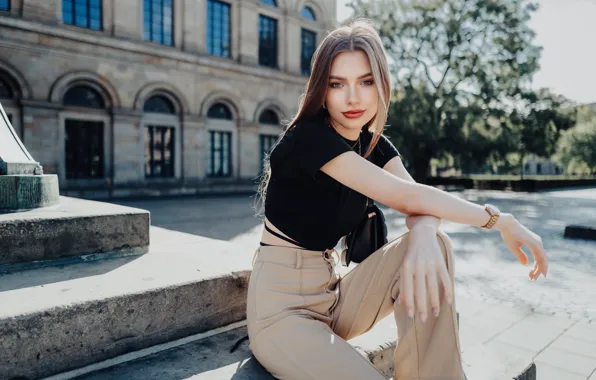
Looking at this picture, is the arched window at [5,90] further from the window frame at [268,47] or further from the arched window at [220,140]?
the window frame at [268,47]

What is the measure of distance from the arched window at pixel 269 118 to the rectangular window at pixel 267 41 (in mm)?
2707

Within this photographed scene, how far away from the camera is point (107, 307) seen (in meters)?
2.05

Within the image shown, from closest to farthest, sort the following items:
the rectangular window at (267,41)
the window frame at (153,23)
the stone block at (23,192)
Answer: the stone block at (23,192), the window frame at (153,23), the rectangular window at (267,41)

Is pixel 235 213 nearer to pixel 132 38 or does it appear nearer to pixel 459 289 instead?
pixel 459 289

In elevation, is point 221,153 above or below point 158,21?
below

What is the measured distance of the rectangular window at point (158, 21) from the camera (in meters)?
19.1

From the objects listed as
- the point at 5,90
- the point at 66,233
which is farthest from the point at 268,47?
the point at 66,233

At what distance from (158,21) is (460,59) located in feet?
55.9

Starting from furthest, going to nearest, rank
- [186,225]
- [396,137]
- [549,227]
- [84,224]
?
[396,137] → [549,227] → [186,225] → [84,224]

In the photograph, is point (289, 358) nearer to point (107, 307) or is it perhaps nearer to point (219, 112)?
point (107, 307)

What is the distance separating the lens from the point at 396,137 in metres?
24.2

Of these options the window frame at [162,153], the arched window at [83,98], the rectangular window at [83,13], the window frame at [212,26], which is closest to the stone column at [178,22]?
the window frame at [212,26]

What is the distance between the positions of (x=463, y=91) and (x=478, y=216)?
26111 mm

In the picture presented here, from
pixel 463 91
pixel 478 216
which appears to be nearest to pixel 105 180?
pixel 478 216
